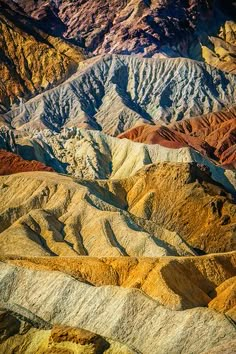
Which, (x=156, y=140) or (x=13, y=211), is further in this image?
(x=156, y=140)

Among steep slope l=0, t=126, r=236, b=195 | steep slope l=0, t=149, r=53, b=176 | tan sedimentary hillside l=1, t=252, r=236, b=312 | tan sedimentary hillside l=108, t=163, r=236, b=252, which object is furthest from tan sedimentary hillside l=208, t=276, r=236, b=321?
steep slope l=0, t=126, r=236, b=195

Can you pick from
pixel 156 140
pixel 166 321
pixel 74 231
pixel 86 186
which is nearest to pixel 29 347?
pixel 166 321

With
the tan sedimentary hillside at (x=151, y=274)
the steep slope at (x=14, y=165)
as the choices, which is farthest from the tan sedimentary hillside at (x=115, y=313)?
the steep slope at (x=14, y=165)

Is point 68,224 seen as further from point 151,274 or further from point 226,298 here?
point 226,298

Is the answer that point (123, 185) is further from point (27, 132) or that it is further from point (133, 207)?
point (27, 132)

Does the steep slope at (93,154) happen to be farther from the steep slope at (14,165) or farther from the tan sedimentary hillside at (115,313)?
the tan sedimentary hillside at (115,313)
